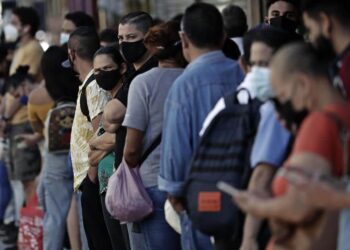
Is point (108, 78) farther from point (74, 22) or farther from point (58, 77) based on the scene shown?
point (74, 22)

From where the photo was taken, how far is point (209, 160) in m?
6.51

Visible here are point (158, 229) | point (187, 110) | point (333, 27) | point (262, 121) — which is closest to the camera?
point (333, 27)

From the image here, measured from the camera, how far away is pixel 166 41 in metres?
8.02

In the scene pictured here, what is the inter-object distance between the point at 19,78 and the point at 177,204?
22.3ft

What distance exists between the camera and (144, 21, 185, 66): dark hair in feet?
26.3

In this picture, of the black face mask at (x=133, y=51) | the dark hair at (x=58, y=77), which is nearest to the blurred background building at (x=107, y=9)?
the dark hair at (x=58, y=77)

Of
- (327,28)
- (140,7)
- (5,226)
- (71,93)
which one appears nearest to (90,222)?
(71,93)

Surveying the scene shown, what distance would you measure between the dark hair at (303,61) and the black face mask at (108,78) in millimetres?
3689

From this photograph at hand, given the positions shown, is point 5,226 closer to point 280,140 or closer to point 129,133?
point 129,133

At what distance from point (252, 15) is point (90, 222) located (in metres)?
5.00

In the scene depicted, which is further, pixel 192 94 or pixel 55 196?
pixel 55 196

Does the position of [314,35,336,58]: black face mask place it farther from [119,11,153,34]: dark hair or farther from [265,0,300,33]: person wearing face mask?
[265,0,300,33]: person wearing face mask

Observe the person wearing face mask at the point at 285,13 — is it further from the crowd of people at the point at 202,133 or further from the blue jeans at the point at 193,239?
the blue jeans at the point at 193,239

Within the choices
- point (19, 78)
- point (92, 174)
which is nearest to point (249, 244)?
point (92, 174)
